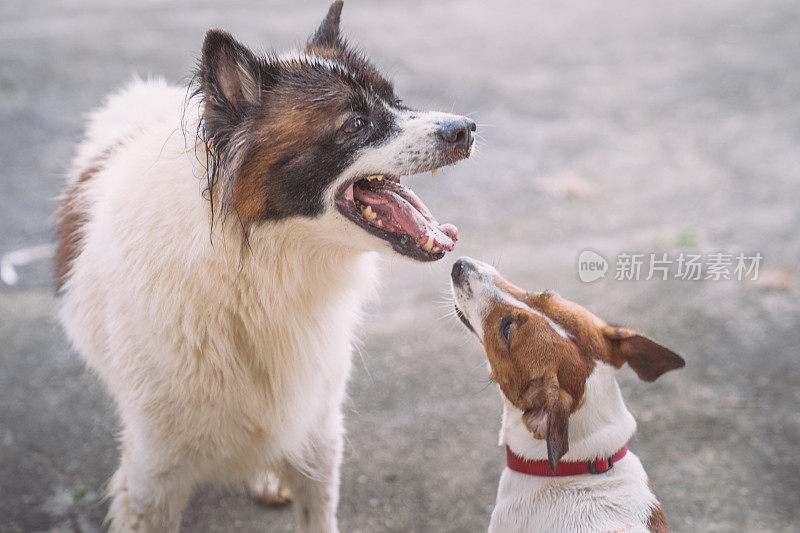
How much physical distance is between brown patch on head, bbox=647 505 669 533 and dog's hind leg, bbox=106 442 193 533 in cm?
175

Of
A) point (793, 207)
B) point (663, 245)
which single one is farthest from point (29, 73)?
point (793, 207)

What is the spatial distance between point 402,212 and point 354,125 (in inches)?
14.3

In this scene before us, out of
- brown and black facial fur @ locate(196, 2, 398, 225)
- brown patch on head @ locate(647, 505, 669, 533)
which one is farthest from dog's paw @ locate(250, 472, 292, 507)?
brown patch on head @ locate(647, 505, 669, 533)

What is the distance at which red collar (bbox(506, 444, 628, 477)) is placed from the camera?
2.47 metres

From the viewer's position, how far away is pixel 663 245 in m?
5.33

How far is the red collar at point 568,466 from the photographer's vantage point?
2.47m

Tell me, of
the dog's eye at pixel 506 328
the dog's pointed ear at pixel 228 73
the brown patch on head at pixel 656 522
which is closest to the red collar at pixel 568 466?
the brown patch on head at pixel 656 522

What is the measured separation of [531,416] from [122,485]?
5.39 ft

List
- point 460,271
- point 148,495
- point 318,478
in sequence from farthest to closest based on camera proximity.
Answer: point 318,478 → point 460,271 → point 148,495

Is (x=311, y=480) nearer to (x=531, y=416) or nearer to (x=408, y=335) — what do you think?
(x=531, y=416)

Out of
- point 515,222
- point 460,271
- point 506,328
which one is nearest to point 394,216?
point 460,271

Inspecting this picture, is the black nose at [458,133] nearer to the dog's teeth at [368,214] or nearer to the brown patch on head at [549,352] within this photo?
the dog's teeth at [368,214]

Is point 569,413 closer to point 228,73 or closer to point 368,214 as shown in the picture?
point 368,214

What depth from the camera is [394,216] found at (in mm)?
2412
